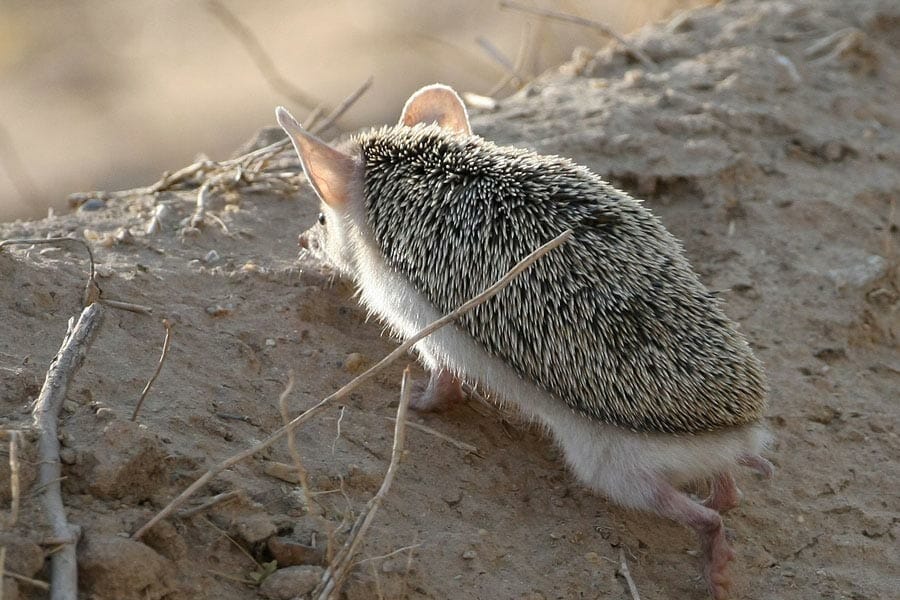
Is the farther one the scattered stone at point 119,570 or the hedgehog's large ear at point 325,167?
the hedgehog's large ear at point 325,167

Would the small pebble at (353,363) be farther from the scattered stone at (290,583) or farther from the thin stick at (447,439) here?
the scattered stone at (290,583)

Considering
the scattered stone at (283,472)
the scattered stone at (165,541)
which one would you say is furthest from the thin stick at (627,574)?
the scattered stone at (165,541)

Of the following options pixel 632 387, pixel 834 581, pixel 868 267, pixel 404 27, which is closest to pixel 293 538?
pixel 632 387

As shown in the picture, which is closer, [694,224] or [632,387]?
[632,387]

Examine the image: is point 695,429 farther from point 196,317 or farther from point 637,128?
point 637,128

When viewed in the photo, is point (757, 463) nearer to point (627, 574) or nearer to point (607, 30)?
point (627, 574)
